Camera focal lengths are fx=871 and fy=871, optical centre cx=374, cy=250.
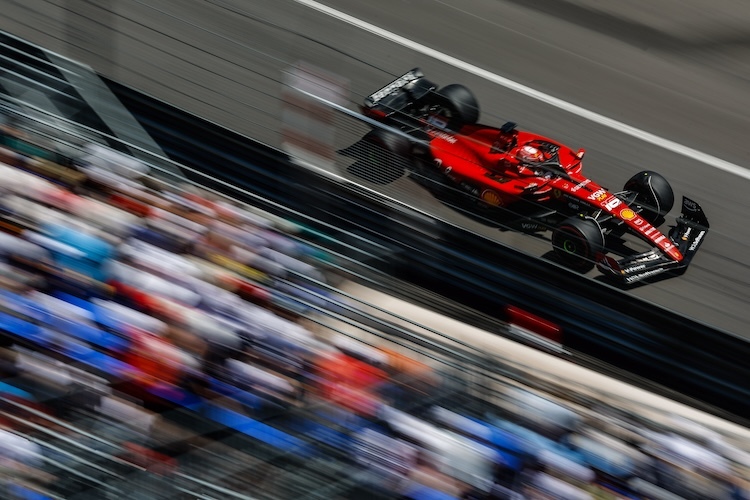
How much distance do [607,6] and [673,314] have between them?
3857 mm

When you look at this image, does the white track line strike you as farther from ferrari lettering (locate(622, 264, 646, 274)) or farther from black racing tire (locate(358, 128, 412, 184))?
black racing tire (locate(358, 128, 412, 184))

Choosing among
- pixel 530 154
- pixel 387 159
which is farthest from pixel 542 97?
pixel 387 159

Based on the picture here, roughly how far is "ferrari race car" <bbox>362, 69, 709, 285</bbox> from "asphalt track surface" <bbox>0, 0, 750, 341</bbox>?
0.60ft

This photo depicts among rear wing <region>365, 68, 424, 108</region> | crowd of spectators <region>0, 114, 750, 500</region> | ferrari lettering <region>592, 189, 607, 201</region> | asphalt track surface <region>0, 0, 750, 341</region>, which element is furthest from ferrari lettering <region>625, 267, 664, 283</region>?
rear wing <region>365, 68, 424, 108</region>

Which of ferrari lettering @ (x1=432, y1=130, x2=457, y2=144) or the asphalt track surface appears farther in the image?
ferrari lettering @ (x1=432, y1=130, x2=457, y2=144)

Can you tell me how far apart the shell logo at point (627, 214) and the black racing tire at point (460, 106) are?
1093 millimetres

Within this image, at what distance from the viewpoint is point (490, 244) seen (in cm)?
405

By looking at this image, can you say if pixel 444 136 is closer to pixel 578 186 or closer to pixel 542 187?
pixel 542 187

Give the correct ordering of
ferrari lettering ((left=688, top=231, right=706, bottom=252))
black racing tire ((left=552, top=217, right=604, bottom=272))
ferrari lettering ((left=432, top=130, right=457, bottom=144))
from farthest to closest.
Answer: ferrari lettering ((left=432, top=130, right=457, bottom=144))
ferrari lettering ((left=688, top=231, right=706, bottom=252))
black racing tire ((left=552, top=217, right=604, bottom=272))

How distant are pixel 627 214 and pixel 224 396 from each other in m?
2.77

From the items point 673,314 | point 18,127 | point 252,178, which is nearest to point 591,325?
point 673,314

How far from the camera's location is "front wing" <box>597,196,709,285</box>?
179 inches

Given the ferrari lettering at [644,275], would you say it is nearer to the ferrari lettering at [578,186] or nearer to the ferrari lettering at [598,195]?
the ferrari lettering at [598,195]

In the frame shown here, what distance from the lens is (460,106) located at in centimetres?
528
